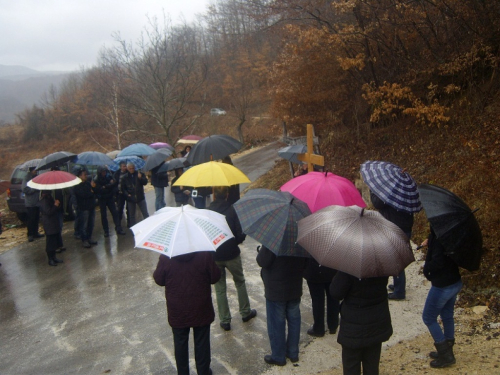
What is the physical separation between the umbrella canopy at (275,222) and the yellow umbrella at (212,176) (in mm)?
1435

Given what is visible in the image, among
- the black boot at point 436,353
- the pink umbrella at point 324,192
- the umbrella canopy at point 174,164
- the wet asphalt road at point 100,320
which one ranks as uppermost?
the pink umbrella at point 324,192

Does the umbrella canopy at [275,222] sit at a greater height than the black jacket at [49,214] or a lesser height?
greater

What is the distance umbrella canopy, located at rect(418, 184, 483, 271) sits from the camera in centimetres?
345

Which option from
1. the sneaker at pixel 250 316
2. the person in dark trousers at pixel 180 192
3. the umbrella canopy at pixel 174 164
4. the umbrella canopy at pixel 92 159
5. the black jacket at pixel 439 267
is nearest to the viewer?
the black jacket at pixel 439 267

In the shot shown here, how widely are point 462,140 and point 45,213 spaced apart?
8.56 m

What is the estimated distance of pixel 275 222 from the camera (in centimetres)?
379

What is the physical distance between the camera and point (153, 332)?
5.34 m

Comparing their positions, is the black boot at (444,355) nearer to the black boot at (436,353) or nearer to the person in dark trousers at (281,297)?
the black boot at (436,353)

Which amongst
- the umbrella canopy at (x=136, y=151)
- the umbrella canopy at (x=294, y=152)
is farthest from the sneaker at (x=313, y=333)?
the umbrella canopy at (x=136, y=151)

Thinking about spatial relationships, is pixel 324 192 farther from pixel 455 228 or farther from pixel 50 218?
pixel 50 218

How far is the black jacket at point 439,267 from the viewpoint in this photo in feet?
12.1

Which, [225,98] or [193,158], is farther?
[225,98]

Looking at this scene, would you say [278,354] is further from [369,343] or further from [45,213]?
[45,213]

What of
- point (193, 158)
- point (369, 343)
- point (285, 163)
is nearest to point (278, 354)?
point (369, 343)
